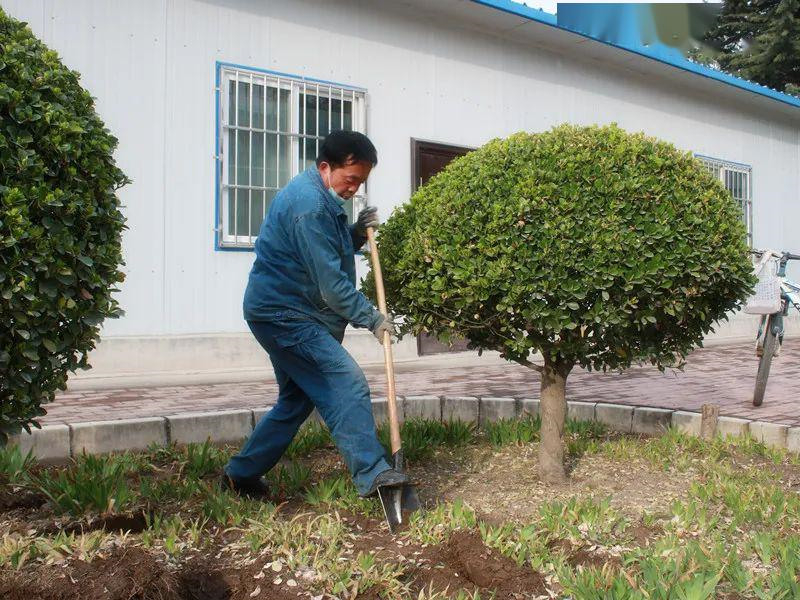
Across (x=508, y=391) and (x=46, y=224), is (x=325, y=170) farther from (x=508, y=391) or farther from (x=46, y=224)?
(x=508, y=391)

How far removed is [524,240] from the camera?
3.86m

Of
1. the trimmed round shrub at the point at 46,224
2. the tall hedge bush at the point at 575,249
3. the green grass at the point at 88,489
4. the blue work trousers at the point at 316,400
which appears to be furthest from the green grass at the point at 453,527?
the tall hedge bush at the point at 575,249

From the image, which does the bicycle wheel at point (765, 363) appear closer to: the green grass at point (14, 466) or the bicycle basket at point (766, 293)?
the bicycle basket at point (766, 293)

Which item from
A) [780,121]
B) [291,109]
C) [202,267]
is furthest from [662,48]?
[202,267]

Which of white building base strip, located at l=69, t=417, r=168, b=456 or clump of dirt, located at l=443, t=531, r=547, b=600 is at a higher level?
white building base strip, located at l=69, t=417, r=168, b=456

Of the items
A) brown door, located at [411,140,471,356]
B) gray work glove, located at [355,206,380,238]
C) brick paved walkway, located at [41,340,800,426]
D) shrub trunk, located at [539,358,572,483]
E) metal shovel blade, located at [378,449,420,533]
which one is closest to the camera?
metal shovel blade, located at [378,449,420,533]

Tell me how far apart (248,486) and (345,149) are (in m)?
1.79

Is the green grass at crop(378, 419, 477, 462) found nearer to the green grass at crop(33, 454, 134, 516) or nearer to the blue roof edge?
the green grass at crop(33, 454, 134, 516)

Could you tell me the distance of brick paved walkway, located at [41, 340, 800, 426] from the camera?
244 inches

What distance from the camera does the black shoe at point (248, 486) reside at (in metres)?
4.09

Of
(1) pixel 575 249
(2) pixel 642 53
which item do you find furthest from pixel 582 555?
(2) pixel 642 53

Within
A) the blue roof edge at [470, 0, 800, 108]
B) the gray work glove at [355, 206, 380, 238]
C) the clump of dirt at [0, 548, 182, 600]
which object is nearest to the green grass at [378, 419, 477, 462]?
the gray work glove at [355, 206, 380, 238]

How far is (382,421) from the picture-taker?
5.93 m

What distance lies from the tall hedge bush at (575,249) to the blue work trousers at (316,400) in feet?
Result: 2.28
